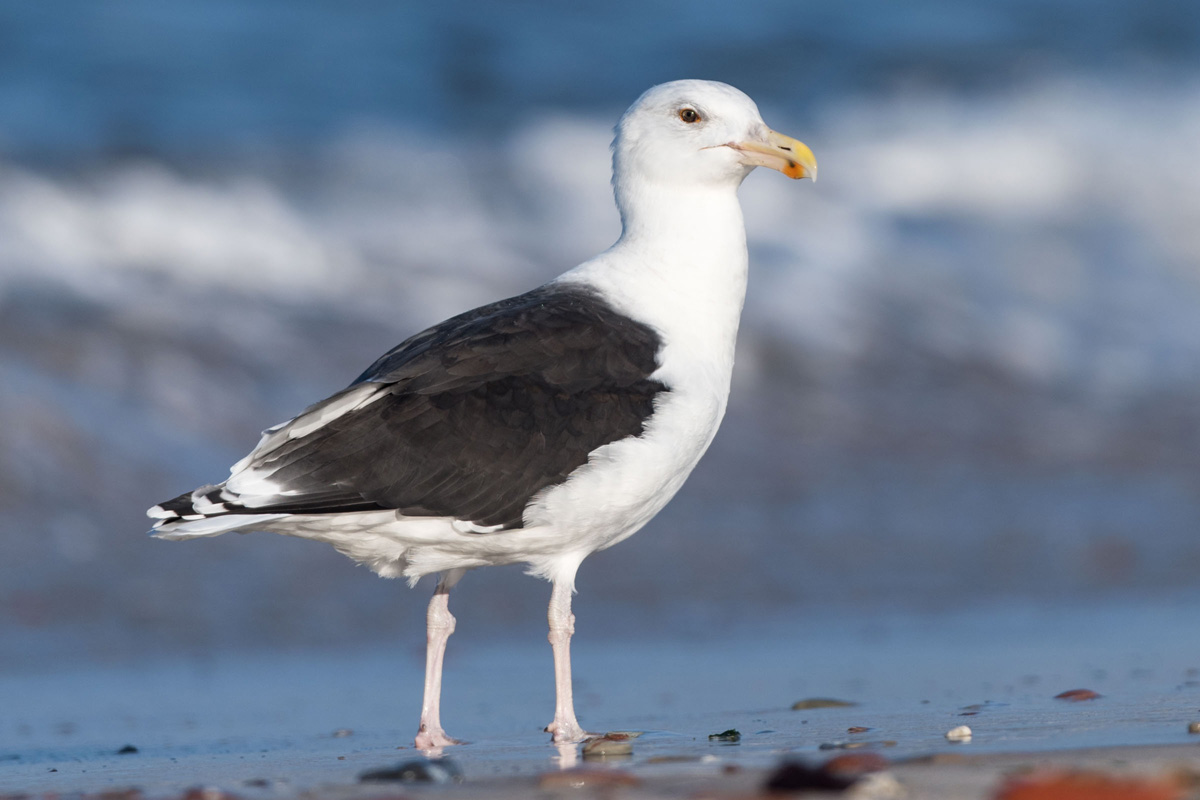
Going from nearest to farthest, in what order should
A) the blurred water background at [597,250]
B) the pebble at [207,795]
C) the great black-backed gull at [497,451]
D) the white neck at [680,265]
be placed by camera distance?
the pebble at [207,795] → the great black-backed gull at [497,451] → the white neck at [680,265] → the blurred water background at [597,250]

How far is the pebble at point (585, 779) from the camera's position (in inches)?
150

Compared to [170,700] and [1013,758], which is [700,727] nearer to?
[1013,758]

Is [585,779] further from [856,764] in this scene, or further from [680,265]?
[680,265]

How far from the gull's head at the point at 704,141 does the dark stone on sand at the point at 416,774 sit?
8.46 feet

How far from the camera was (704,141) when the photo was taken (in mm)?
5816

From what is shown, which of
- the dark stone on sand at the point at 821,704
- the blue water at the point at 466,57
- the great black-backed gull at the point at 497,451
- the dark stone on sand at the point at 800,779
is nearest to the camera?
the dark stone on sand at the point at 800,779

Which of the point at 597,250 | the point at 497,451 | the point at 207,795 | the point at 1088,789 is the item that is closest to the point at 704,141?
the point at 497,451

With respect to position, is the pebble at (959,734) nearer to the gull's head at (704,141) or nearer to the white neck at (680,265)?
the white neck at (680,265)

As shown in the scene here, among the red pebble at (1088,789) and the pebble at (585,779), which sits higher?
the pebble at (585,779)

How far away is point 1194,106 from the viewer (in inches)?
801

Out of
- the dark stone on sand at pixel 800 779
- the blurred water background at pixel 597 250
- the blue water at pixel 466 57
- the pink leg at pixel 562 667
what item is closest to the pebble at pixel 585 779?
the dark stone on sand at pixel 800 779

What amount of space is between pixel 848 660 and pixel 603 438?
2256mm

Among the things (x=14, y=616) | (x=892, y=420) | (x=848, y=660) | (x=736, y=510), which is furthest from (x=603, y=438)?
(x=892, y=420)

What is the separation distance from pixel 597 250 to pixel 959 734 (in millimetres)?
9987
